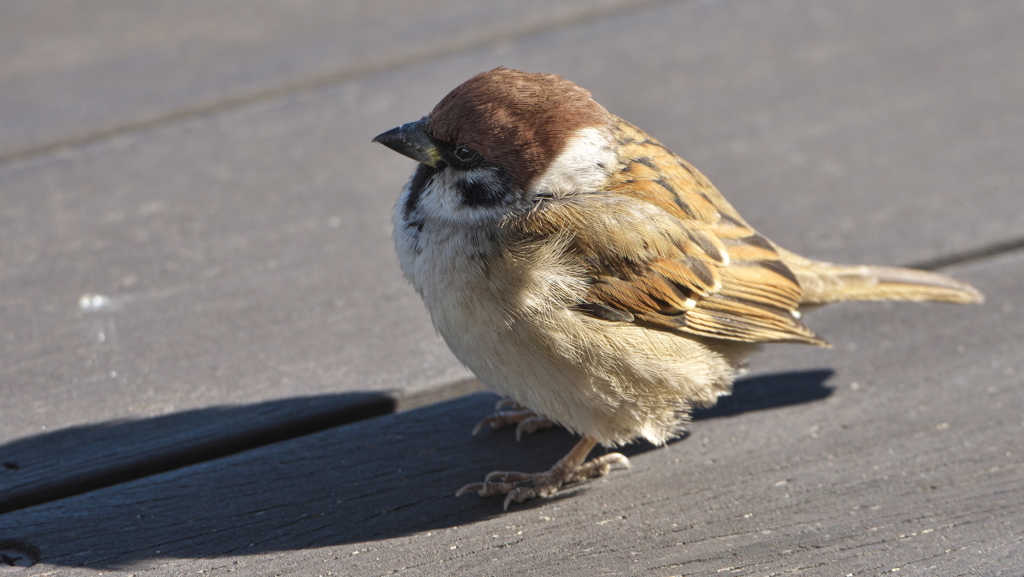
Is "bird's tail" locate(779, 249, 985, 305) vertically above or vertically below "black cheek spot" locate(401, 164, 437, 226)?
below

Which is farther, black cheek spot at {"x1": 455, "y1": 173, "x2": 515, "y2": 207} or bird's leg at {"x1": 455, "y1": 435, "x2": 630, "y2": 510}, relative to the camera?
black cheek spot at {"x1": 455, "y1": 173, "x2": 515, "y2": 207}

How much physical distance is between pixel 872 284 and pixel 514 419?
2.91ft

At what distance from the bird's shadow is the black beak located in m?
0.56

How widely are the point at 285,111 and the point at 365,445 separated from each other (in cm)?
147

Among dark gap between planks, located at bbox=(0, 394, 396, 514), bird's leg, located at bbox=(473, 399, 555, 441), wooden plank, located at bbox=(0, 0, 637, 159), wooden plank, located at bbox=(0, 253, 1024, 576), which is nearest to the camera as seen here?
wooden plank, located at bbox=(0, 253, 1024, 576)

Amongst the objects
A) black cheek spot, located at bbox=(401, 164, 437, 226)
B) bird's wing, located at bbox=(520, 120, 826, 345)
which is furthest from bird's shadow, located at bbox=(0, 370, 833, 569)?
black cheek spot, located at bbox=(401, 164, 437, 226)

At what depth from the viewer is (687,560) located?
1674 mm

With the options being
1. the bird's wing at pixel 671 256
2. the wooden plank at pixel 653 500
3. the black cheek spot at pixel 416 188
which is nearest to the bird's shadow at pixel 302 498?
the wooden plank at pixel 653 500

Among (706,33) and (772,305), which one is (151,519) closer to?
(772,305)

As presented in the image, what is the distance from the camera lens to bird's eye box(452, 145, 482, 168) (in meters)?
2.13

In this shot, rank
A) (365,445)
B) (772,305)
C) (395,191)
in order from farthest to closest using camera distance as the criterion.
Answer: (395,191) < (772,305) < (365,445)

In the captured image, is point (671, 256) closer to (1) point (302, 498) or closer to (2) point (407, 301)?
(2) point (407, 301)

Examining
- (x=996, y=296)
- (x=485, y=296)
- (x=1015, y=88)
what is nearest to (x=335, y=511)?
(x=485, y=296)

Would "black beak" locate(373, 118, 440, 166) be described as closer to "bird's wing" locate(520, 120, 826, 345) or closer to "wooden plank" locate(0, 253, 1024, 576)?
"bird's wing" locate(520, 120, 826, 345)
